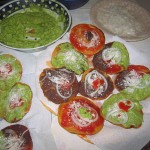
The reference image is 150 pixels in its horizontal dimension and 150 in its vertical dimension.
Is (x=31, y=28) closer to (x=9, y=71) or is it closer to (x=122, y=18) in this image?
(x=9, y=71)

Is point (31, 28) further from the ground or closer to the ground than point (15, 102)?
further from the ground

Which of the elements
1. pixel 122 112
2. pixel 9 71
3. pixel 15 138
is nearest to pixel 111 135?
pixel 122 112

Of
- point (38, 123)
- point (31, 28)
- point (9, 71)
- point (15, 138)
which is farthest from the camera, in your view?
point (31, 28)

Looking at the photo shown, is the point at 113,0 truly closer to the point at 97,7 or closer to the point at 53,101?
the point at 97,7

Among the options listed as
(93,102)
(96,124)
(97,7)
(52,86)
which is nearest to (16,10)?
(97,7)

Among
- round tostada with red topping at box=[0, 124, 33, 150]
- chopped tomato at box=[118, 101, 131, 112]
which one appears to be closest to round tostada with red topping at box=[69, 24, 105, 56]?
chopped tomato at box=[118, 101, 131, 112]

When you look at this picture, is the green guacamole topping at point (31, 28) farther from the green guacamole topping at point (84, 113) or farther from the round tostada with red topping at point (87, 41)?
the green guacamole topping at point (84, 113)

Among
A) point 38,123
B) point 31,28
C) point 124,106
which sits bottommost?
point 38,123
